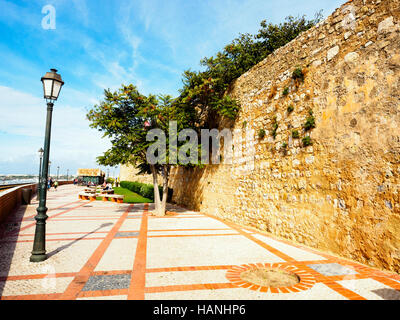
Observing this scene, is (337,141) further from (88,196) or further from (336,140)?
(88,196)

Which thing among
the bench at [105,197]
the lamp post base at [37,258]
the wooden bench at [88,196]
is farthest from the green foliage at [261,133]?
the wooden bench at [88,196]

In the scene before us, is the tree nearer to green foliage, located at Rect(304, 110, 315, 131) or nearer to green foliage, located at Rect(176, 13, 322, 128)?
green foliage, located at Rect(176, 13, 322, 128)

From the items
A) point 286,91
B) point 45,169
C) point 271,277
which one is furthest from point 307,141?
point 45,169

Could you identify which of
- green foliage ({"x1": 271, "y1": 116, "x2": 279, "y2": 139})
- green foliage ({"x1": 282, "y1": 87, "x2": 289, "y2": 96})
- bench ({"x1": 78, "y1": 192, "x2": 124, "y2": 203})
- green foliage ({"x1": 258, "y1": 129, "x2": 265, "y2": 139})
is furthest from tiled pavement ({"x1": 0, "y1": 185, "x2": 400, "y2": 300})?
bench ({"x1": 78, "y1": 192, "x2": 124, "y2": 203})

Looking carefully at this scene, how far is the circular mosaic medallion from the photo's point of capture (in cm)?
338

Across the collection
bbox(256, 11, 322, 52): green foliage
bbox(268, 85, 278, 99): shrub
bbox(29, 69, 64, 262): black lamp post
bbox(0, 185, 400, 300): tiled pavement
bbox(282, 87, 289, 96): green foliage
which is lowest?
bbox(0, 185, 400, 300): tiled pavement

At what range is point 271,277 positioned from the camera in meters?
3.79

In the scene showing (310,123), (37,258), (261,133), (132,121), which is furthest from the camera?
(132,121)

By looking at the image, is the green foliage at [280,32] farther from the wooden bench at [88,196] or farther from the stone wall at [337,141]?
the wooden bench at [88,196]

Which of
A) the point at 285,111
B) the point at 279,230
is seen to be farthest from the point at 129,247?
the point at 285,111

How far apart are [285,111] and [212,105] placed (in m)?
4.31

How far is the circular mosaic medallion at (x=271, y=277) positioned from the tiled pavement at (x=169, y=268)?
0.06ft

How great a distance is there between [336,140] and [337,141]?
34 mm

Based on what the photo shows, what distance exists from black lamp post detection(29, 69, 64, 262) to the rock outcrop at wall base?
562 centimetres
